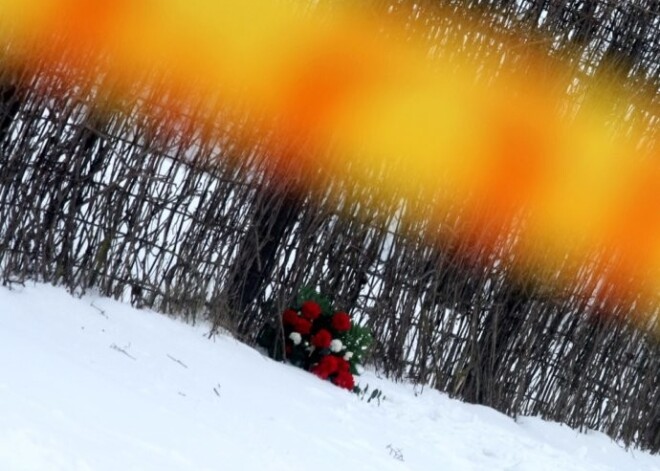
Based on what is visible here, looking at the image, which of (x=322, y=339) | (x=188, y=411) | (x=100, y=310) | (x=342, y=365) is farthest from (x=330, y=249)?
(x=188, y=411)

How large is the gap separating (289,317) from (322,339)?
22 centimetres

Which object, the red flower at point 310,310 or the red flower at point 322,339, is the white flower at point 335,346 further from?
the red flower at point 310,310

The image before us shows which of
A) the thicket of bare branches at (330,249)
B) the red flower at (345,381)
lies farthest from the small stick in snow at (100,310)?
the red flower at (345,381)

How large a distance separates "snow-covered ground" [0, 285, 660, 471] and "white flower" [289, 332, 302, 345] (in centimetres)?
18

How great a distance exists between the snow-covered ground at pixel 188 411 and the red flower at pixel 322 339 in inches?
7.0

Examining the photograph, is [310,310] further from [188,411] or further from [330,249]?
[188,411]

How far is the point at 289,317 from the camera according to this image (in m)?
6.89

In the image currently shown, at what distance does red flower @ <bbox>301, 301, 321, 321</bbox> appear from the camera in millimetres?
6891

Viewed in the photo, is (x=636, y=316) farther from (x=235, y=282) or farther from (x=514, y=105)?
(x=235, y=282)

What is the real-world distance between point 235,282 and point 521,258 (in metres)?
1.99

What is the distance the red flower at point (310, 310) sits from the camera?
6891 mm

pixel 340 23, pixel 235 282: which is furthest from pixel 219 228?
pixel 340 23

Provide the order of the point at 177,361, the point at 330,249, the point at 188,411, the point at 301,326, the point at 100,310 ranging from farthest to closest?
1. the point at 330,249
2. the point at 301,326
3. the point at 100,310
4. the point at 177,361
5. the point at 188,411

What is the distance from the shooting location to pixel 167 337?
5.95m
